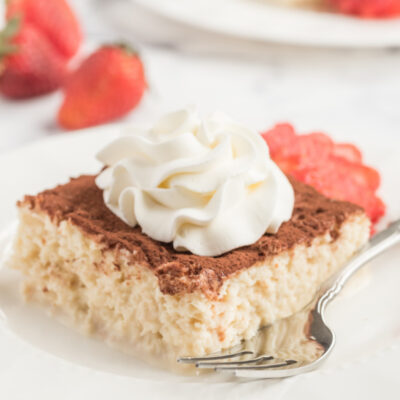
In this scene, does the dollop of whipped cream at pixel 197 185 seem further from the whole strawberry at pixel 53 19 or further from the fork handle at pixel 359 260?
the whole strawberry at pixel 53 19

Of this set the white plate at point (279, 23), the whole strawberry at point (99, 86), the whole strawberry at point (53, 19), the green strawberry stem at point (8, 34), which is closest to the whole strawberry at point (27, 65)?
the green strawberry stem at point (8, 34)

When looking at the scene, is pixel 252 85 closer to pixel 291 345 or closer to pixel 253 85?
pixel 253 85

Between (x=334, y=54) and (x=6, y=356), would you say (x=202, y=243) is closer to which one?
(x=6, y=356)

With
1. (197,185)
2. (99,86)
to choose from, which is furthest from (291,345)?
(99,86)

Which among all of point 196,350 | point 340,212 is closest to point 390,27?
point 340,212

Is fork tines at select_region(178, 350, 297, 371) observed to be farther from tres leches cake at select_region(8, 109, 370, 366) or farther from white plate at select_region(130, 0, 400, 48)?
white plate at select_region(130, 0, 400, 48)

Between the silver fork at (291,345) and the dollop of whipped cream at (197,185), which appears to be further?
the dollop of whipped cream at (197,185)
